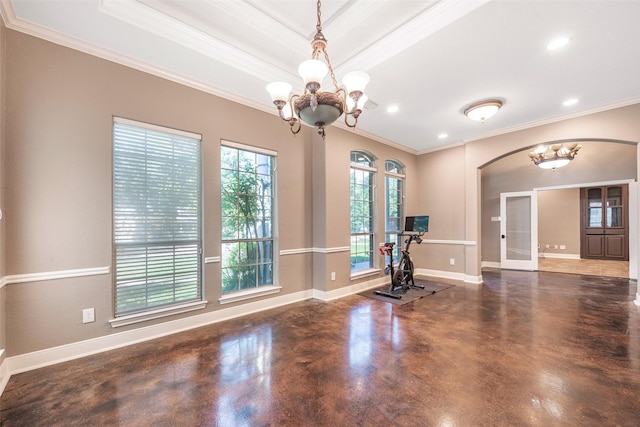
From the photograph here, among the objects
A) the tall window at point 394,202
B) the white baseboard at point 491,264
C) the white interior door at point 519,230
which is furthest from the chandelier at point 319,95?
the white baseboard at point 491,264

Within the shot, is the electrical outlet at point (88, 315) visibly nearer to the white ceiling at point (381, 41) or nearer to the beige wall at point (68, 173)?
the beige wall at point (68, 173)

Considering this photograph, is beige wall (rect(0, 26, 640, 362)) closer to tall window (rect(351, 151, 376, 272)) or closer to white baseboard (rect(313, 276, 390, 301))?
white baseboard (rect(313, 276, 390, 301))

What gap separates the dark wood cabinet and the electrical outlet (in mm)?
12305

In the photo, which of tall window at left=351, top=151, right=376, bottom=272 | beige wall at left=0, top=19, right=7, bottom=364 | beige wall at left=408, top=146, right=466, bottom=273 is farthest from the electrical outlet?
beige wall at left=408, top=146, right=466, bottom=273

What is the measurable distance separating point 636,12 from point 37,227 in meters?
5.49

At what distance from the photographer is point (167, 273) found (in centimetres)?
311

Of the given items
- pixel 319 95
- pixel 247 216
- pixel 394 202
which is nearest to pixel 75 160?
pixel 247 216

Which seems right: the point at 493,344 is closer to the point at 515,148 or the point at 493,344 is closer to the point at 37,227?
the point at 515,148

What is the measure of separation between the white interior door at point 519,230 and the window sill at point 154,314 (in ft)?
25.1

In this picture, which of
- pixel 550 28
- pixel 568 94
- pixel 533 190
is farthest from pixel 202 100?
pixel 533 190

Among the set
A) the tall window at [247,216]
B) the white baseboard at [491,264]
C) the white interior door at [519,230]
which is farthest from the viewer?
the white baseboard at [491,264]

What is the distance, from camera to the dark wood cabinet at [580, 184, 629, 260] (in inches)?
318

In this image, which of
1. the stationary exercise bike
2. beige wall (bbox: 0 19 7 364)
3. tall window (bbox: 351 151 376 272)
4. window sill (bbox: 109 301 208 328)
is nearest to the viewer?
beige wall (bbox: 0 19 7 364)

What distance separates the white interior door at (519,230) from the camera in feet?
22.6
